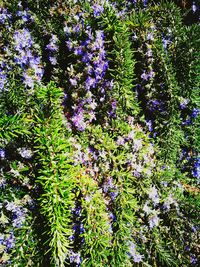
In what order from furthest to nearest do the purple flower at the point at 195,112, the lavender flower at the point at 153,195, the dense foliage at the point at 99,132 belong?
the purple flower at the point at 195,112
the lavender flower at the point at 153,195
the dense foliage at the point at 99,132

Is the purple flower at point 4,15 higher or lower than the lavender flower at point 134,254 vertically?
higher

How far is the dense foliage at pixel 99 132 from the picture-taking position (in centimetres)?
169

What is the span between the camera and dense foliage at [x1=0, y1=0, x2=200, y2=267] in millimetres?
1694

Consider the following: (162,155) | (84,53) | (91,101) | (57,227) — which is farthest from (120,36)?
(57,227)

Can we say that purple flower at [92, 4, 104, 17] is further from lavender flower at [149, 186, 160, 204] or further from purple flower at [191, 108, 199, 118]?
lavender flower at [149, 186, 160, 204]

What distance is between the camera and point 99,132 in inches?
77.8

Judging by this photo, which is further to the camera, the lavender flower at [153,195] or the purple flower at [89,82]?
the lavender flower at [153,195]

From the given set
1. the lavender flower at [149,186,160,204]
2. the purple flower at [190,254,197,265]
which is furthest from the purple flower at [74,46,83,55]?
the purple flower at [190,254,197,265]

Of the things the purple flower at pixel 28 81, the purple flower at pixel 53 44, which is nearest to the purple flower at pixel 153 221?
the purple flower at pixel 28 81

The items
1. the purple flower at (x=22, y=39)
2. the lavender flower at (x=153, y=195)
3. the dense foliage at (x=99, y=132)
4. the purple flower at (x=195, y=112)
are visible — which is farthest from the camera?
the purple flower at (x=195, y=112)

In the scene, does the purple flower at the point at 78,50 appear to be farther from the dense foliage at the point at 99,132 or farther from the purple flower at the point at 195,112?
the purple flower at the point at 195,112

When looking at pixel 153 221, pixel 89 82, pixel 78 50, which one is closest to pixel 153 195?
pixel 153 221

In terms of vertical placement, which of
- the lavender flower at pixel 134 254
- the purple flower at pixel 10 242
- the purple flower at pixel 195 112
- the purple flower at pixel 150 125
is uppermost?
the purple flower at pixel 195 112

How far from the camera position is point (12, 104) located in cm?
178
